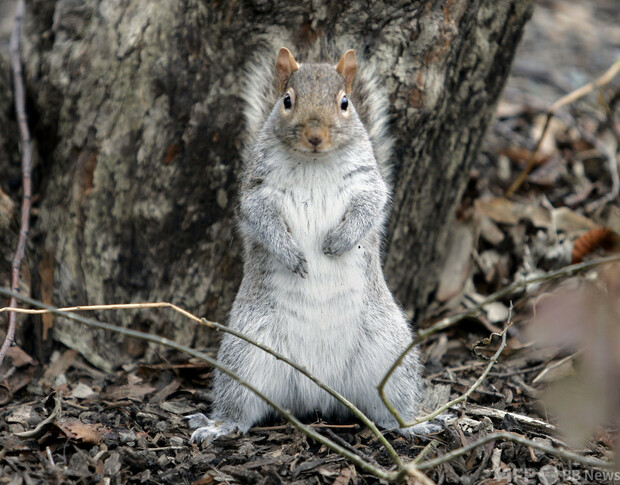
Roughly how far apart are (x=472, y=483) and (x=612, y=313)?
69.1 inches

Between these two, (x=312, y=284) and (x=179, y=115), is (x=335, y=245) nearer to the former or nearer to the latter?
(x=312, y=284)

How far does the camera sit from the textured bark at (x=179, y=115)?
11.0ft

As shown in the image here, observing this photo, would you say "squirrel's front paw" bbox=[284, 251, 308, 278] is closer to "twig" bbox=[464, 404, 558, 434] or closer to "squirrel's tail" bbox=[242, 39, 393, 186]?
"squirrel's tail" bbox=[242, 39, 393, 186]

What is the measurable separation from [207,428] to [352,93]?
5.88 ft

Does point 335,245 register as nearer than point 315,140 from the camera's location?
No

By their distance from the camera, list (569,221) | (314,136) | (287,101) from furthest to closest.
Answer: (569,221)
(287,101)
(314,136)

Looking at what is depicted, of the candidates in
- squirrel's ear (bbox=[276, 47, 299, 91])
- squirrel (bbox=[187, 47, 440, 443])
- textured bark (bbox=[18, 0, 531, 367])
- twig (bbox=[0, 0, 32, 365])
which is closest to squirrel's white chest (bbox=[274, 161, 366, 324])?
squirrel (bbox=[187, 47, 440, 443])

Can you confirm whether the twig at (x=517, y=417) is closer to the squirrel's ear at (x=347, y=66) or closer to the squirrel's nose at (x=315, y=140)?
the squirrel's nose at (x=315, y=140)

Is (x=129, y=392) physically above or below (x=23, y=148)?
below

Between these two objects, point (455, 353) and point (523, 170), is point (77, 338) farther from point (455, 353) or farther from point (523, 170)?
point (523, 170)

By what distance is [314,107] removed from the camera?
2760 mm

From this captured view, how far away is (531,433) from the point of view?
2.93 m

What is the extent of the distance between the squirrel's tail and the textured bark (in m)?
0.05

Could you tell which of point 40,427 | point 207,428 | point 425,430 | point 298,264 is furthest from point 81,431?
point 425,430
